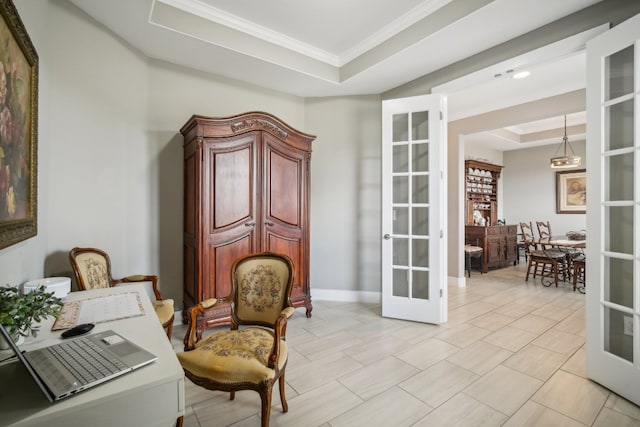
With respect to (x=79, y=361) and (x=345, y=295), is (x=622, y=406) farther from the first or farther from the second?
(x=79, y=361)

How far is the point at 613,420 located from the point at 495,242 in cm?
485

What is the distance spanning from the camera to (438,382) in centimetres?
216

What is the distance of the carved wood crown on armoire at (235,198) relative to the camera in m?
2.85

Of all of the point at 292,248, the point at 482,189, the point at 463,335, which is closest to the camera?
the point at 463,335

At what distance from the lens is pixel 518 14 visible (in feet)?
7.57

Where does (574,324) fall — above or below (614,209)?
below

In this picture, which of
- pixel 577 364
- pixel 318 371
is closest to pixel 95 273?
pixel 318 371

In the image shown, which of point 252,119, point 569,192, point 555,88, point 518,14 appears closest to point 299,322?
point 252,119

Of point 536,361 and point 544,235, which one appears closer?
point 536,361

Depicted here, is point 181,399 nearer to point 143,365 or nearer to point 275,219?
point 143,365

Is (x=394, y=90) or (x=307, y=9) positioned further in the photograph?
(x=394, y=90)

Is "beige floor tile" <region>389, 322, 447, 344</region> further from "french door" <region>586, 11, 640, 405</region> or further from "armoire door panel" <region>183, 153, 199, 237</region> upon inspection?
"armoire door panel" <region>183, 153, 199, 237</region>

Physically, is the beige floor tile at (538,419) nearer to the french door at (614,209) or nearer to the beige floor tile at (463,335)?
the french door at (614,209)

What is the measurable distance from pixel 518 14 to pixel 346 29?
1.44m
